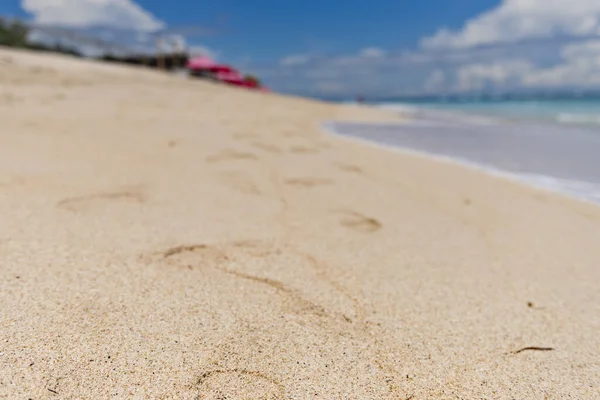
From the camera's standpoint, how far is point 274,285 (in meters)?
1.14

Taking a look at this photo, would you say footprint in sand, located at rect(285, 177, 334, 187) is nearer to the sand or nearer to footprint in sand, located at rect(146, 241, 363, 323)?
the sand

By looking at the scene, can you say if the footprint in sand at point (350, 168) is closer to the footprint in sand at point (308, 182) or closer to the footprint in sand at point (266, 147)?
the footprint in sand at point (308, 182)

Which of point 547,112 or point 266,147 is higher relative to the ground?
point 547,112

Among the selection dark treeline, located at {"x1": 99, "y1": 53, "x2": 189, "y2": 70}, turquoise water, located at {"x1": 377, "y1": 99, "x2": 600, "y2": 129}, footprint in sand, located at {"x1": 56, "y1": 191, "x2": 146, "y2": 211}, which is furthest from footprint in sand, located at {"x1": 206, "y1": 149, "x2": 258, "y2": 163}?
dark treeline, located at {"x1": 99, "y1": 53, "x2": 189, "y2": 70}

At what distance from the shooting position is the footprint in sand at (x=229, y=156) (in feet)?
8.24

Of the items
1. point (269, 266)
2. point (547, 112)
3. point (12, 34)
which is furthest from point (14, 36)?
point (269, 266)

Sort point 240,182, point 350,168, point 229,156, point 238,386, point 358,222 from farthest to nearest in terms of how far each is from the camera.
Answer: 1. point 350,168
2. point 229,156
3. point 240,182
4. point 358,222
5. point 238,386

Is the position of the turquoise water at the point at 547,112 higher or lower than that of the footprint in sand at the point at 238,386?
higher

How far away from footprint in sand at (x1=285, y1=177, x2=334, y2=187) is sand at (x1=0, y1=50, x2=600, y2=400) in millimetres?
24

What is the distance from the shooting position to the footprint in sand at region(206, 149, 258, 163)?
2.51 m

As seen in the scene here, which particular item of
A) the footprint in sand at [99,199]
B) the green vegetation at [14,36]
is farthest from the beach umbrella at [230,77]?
the footprint in sand at [99,199]

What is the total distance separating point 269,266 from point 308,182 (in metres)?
1.08

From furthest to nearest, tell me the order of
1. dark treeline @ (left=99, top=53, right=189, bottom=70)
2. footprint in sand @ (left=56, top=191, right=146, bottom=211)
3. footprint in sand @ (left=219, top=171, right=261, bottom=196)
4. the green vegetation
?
the green vegetation, dark treeline @ (left=99, top=53, right=189, bottom=70), footprint in sand @ (left=219, top=171, right=261, bottom=196), footprint in sand @ (left=56, top=191, right=146, bottom=211)

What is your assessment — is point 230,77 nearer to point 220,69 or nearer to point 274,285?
point 220,69
